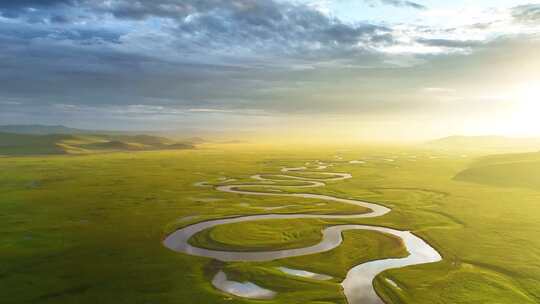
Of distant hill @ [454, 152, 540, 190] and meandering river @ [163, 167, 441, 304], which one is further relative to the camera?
distant hill @ [454, 152, 540, 190]

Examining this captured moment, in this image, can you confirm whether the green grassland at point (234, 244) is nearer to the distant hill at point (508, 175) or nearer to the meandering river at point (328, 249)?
the meandering river at point (328, 249)

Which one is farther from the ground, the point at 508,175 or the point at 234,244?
the point at 508,175

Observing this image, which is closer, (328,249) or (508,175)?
(328,249)

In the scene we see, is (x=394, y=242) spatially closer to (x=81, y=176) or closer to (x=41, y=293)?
(x=41, y=293)

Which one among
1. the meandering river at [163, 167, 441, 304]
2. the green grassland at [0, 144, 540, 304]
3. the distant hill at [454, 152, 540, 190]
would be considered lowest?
the meandering river at [163, 167, 441, 304]

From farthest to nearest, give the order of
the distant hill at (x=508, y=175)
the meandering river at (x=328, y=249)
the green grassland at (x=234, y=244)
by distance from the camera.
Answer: the distant hill at (x=508, y=175), the meandering river at (x=328, y=249), the green grassland at (x=234, y=244)

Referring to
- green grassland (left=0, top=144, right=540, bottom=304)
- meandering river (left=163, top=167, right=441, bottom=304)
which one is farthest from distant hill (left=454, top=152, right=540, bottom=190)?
meandering river (left=163, top=167, right=441, bottom=304)

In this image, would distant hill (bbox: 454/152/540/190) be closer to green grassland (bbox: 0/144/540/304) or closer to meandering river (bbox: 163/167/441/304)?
green grassland (bbox: 0/144/540/304)

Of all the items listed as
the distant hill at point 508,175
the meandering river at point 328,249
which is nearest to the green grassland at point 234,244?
the meandering river at point 328,249

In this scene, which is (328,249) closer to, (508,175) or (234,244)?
(234,244)

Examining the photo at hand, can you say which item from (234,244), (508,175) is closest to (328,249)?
(234,244)
